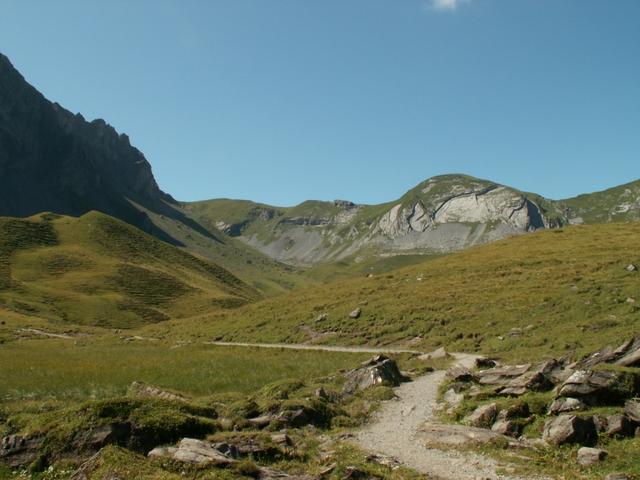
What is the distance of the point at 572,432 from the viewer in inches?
637

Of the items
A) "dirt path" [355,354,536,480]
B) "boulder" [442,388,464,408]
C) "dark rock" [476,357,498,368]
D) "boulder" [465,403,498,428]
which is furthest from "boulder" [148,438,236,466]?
"dark rock" [476,357,498,368]

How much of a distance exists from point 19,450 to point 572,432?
57.7 ft

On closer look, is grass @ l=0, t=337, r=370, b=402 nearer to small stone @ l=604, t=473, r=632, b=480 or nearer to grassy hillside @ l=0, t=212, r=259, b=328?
small stone @ l=604, t=473, r=632, b=480

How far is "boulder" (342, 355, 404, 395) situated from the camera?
28655 mm

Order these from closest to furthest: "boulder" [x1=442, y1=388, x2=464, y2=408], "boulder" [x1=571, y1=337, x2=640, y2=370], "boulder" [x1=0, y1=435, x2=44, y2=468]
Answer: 1. "boulder" [x1=0, y1=435, x2=44, y2=468]
2. "boulder" [x1=571, y1=337, x2=640, y2=370]
3. "boulder" [x1=442, y1=388, x2=464, y2=408]

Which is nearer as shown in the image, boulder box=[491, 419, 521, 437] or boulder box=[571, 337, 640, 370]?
boulder box=[491, 419, 521, 437]

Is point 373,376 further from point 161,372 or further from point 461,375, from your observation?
point 161,372

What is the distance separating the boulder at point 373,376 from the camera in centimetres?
2865

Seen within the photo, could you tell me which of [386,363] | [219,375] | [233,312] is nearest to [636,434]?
[386,363]

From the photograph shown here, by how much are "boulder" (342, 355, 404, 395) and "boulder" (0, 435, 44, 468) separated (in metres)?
15.7

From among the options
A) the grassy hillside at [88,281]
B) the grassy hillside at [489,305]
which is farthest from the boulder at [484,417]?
the grassy hillside at [88,281]

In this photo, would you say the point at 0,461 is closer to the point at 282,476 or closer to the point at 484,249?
the point at 282,476

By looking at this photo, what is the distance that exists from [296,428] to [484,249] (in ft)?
245

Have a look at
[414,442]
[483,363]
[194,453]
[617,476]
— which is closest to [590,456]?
[617,476]
